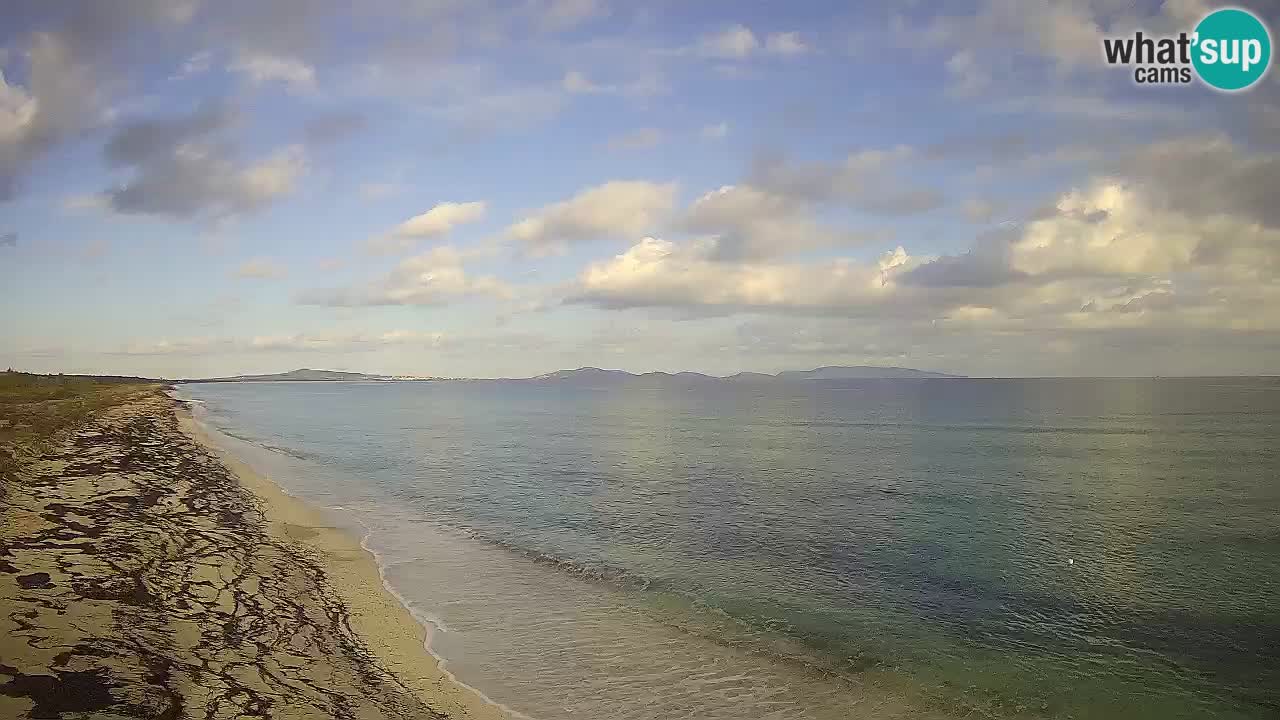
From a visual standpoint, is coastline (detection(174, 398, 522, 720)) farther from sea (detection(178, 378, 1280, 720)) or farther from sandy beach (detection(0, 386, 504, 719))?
sea (detection(178, 378, 1280, 720))

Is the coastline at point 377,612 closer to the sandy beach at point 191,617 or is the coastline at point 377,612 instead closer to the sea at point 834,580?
the sandy beach at point 191,617

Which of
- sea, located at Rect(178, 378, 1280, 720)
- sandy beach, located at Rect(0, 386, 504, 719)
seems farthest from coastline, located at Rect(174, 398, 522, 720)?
sea, located at Rect(178, 378, 1280, 720)

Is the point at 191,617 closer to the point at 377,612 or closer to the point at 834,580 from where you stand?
the point at 377,612

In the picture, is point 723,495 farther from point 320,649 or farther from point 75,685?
point 75,685

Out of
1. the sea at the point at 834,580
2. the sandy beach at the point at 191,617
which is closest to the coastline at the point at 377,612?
the sandy beach at the point at 191,617

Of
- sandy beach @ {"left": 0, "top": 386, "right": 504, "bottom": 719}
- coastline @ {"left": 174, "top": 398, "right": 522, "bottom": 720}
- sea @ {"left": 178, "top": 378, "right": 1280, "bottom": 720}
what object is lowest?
sea @ {"left": 178, "top": 378, "right": 1280, "bottom": 720}

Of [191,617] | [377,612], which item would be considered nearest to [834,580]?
[377,612]
